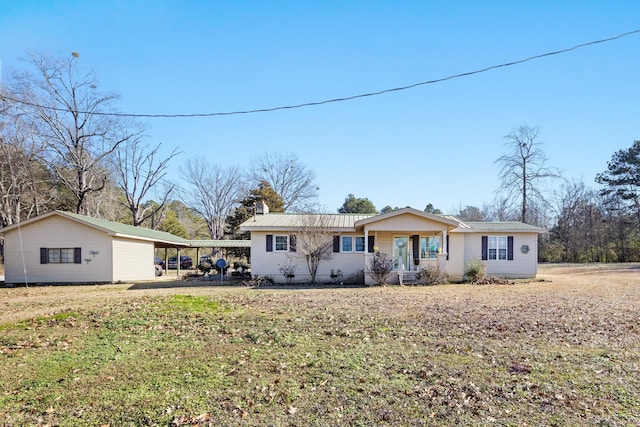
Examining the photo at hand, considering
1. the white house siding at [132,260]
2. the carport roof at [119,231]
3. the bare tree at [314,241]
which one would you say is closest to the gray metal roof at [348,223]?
the bare tree at [314,241]

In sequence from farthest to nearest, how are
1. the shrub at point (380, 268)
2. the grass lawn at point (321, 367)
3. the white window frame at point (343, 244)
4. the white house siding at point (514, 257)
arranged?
the white house siding at point (514, 257), the white window frame at point (343, 244), the shrub at point (380, 268), the grass lawn at point (321, 367)

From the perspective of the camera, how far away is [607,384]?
4.96 m

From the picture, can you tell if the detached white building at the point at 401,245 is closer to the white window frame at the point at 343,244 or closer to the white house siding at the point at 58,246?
the white window frame at the point at 343,244

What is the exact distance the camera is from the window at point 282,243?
20.6 metres

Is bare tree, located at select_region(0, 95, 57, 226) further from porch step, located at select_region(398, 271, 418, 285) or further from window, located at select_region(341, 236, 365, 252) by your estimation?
porch step, located at select_region(398, 271, 418, 285)

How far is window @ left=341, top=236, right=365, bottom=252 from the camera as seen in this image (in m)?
20.8

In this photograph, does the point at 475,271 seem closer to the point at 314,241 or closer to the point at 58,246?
the point at 314,241

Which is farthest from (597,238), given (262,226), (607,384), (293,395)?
(293,395)

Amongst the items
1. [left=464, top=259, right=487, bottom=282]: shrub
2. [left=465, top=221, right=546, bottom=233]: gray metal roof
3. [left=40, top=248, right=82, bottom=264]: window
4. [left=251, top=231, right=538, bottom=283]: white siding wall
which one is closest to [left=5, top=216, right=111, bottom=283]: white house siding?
[left=40, top=248, right=82, bottom=264]: window

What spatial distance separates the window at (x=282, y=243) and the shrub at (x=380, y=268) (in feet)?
13.5

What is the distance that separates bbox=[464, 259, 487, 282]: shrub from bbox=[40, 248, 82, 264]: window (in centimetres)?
1877

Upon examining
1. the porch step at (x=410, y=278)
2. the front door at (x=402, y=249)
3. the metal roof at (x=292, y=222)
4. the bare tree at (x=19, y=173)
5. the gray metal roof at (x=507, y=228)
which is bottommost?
the porch step at (x=410, y=278)

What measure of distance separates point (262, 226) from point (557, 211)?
3241 centimetres

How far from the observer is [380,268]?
19.0 m
